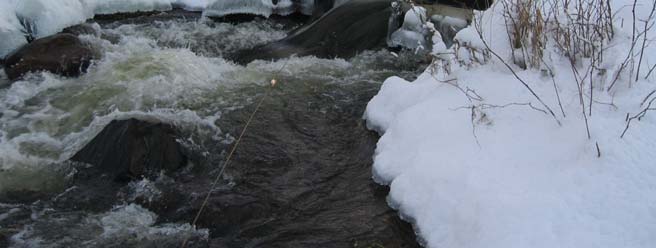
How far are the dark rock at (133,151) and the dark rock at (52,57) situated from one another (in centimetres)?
209

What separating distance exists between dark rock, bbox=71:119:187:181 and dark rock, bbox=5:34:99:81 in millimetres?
2092

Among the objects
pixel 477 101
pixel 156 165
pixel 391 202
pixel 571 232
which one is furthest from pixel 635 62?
pixel 156 165

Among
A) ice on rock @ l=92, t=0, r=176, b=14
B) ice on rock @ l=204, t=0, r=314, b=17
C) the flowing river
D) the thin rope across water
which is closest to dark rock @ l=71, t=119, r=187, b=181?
the flowing river

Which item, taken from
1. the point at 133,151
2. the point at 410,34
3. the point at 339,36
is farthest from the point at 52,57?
the point at 410,34

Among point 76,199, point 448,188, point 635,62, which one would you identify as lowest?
point 76,199

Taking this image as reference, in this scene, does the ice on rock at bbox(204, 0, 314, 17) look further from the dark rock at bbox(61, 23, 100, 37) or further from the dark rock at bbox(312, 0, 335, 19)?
the dark rock at bbox(61, 23, 100, 37)

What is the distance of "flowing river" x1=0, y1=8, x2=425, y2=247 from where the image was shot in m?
3.68

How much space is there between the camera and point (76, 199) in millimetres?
4113

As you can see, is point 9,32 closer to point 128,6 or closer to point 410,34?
point 128,6

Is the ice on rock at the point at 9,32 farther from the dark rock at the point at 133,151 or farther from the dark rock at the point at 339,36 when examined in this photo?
the dark rock at the point at 133,151

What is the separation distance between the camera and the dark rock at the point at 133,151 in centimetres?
437

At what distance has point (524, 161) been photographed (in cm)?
340

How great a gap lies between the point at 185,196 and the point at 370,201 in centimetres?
132

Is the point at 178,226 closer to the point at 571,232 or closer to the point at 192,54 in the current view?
the point at 571,232
